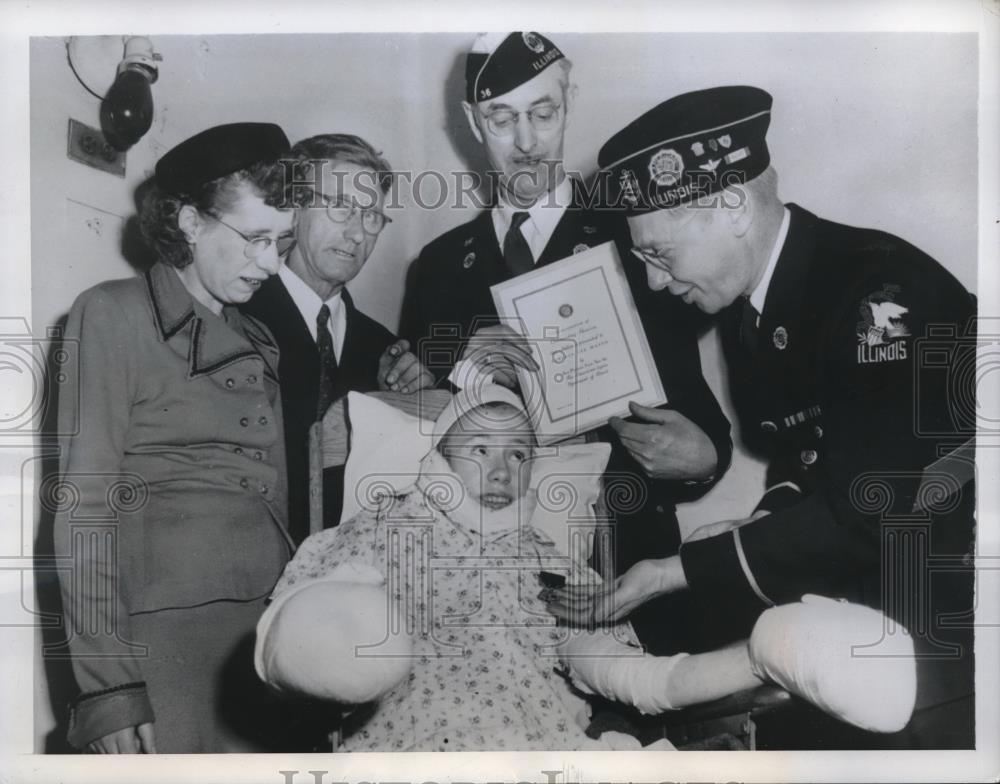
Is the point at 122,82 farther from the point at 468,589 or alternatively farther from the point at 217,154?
the point at 468,589

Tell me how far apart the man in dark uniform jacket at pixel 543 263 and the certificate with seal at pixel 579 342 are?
2cm

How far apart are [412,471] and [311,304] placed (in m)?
0.35

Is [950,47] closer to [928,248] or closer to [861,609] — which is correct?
[928,248]

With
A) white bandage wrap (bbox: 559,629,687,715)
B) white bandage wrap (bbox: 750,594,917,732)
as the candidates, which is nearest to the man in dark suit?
white bandage wrap (bbox: 559,629,687,715)

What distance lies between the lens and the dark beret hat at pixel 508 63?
Answer: 5.80 ft

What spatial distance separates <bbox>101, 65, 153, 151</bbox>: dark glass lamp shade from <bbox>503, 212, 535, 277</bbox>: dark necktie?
66 centimetres

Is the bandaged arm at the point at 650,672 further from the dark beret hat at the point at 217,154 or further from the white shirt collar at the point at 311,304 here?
the dark beret hat at the point at 217,154

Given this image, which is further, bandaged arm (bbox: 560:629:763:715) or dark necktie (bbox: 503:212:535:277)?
dark necktie (bbox: 503:212:535:277)

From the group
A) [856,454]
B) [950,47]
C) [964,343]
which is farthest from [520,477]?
[950,47]

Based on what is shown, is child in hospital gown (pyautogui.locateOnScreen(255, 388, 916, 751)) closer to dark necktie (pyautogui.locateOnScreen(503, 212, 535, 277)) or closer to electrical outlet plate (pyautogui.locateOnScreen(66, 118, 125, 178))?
dark necktie (pyautogui.locateOnScreen(503, 212, 535, 277))

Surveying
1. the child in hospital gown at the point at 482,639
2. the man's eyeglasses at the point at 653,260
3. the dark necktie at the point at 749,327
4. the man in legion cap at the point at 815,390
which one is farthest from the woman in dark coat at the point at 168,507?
the dark necktie at the point at 749,327

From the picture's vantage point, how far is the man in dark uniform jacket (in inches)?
69.2

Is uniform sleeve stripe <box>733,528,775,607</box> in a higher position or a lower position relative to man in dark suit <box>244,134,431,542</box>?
lower

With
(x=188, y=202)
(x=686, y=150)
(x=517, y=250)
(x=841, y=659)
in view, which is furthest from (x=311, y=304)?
(x=841, y=659)
